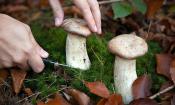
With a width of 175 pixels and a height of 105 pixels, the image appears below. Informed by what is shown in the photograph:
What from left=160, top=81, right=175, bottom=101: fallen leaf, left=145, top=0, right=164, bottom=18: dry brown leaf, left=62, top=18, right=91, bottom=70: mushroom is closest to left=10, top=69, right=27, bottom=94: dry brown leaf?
left=62, top=18, right=91, bottom=70: mushroom

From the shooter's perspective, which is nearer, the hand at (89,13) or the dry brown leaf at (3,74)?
the hand at (89,13)

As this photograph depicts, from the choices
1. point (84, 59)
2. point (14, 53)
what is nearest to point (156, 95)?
point (84, 59)

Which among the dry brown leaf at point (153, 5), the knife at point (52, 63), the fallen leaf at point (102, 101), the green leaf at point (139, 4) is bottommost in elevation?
the fallen leaf at point (102, 101)

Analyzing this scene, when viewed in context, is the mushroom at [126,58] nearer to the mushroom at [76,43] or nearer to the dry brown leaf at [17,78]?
the mushroom at [76,43]

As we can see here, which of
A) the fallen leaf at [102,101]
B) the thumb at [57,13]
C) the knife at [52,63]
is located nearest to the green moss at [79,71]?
the knife at [52,63]

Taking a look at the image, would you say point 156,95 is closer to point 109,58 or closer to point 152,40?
point 109,58

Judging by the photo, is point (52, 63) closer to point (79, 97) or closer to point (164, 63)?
point (79, 97)
